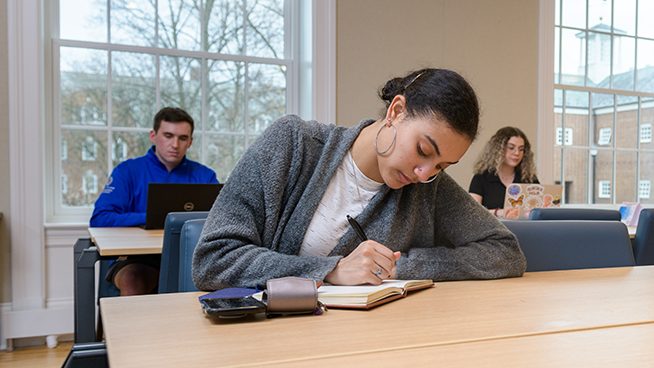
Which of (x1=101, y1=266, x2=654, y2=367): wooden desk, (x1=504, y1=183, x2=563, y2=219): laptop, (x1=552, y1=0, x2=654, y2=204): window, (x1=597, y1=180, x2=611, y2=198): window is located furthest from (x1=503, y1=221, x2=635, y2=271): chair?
(x1=597, y1=180, x2=611, y2=198): window

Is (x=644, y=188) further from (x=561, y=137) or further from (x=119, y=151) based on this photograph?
(x=119, y=151)

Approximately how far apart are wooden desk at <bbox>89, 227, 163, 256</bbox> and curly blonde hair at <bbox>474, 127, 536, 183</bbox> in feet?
7.19

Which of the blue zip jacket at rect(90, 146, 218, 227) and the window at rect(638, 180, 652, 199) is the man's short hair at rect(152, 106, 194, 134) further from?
the window at rect(638, 180, 652, 199)

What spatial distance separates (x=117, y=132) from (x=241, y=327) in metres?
2.62

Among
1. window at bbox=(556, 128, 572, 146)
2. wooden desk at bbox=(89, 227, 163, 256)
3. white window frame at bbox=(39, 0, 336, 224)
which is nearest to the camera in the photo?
wooden desk at bbox=(89, 227, 163, 256)

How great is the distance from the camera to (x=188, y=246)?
1.28 metres

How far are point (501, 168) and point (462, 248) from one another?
245cm

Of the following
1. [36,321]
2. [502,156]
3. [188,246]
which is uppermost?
[502,156]

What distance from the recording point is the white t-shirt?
4.10ft

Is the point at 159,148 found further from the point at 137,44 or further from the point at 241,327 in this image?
the point at 241,327

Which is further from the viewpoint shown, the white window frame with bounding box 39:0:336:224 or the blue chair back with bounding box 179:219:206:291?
the white window frame with bounding box 39:0:336:224

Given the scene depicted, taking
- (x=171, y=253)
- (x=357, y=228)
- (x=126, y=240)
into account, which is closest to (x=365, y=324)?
(x=357, y=228)

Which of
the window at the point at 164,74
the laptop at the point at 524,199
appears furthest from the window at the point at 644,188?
the window at the point at 164,74

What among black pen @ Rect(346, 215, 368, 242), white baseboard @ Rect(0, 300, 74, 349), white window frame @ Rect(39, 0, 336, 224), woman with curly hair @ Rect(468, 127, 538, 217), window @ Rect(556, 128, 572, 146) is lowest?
white baseboard @ Rect(0, 300, 74, 349)
